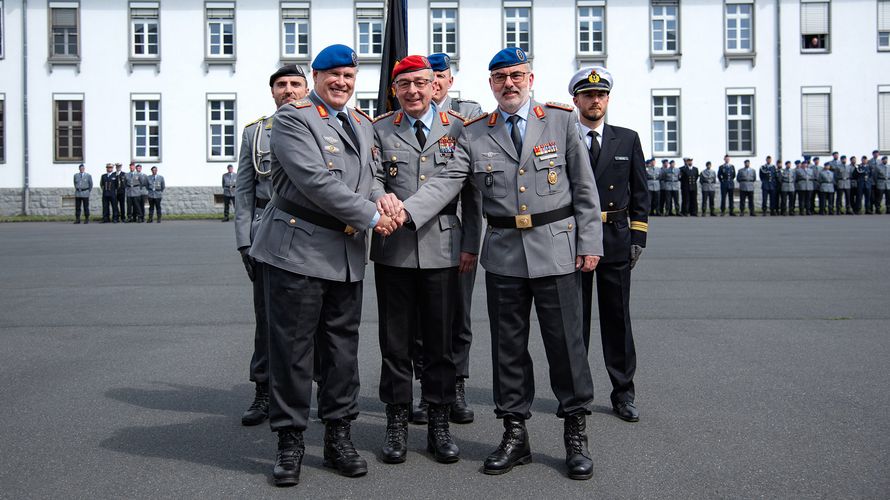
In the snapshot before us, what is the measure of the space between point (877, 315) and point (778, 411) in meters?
4.25

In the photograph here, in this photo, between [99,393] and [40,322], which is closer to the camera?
[99,393]

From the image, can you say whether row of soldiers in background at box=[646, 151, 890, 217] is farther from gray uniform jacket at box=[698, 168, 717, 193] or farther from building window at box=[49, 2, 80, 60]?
building window at box=[49, 2, 80, 60]

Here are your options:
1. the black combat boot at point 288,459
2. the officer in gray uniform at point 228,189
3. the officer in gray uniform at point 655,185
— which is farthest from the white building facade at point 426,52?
the black combat boot at point 288,459

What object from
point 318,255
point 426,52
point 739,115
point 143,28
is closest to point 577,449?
point 318,255

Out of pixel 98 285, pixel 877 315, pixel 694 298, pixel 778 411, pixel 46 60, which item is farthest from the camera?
pixel 46 60

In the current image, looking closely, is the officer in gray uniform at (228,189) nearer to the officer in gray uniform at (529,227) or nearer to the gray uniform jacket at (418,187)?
the gray uniform jacket at (418,187)

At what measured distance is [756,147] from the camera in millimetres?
37312

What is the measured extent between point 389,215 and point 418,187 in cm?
42

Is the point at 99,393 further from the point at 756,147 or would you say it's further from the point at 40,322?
the point at 756,147

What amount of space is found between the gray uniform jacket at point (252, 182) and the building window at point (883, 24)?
37.5 metres

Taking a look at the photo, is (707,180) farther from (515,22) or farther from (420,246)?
(420,246)

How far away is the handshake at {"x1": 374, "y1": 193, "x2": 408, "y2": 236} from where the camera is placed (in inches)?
188

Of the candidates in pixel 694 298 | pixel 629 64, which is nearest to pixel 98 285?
pixel 694 298

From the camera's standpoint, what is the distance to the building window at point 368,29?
123 feet
